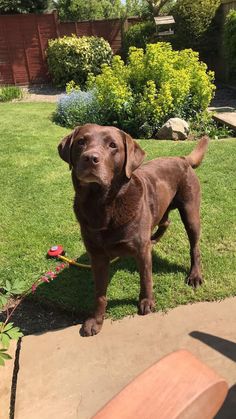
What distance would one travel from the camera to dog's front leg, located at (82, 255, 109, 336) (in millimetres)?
2854

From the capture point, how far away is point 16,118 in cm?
959

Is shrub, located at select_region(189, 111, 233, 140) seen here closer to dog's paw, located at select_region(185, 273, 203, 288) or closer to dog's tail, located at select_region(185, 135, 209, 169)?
dog's tail, located at select_region(185, 135, 209, 169)

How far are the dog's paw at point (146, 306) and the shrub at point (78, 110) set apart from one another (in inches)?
224

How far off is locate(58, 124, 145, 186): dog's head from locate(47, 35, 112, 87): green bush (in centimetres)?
1329

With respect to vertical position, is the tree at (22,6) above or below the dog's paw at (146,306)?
above

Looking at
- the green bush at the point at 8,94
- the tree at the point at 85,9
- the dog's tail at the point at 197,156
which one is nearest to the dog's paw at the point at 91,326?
the dog's tail at the point at 197,156

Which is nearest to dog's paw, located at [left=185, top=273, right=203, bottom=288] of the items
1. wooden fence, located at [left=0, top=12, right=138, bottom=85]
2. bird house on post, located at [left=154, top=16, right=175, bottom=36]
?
bird house on post, located at [left=154, top=16, right=175, bottom=36]

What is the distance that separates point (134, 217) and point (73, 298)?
1.00 m

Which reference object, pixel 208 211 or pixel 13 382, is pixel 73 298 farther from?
pixel 208 211

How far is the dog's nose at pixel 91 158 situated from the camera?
232 centimetres

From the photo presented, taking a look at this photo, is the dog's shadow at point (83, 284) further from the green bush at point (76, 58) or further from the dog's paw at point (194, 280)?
the green bush at point (76, 58)

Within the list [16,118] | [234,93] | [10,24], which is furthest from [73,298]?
[10,24]

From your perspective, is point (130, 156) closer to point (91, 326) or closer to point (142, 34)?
point (91, 326)

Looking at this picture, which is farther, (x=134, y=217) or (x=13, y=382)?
(x=134, y=217)
